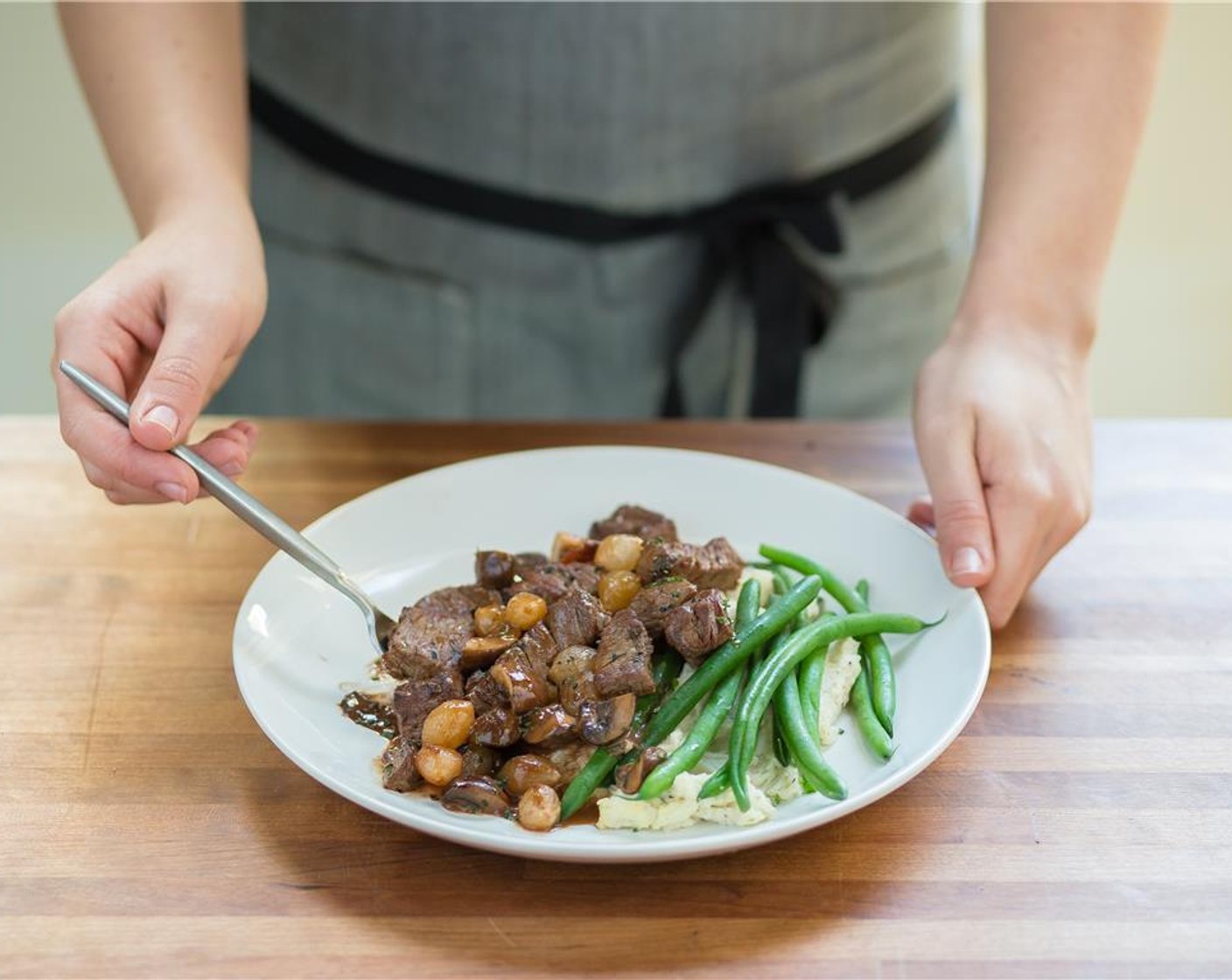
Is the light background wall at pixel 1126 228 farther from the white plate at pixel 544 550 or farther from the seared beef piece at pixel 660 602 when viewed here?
the seared beef piece at pixel 660 602

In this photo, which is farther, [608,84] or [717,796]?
[608,84]

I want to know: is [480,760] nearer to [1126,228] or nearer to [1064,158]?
[1064,158]

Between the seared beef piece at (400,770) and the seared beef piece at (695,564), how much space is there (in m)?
0.49

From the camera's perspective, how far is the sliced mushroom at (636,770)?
5.24ft

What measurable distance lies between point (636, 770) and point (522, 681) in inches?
8.8

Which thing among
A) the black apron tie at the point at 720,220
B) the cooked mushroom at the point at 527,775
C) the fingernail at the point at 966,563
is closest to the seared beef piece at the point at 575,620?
the cooked mushroom at the point at 527,775

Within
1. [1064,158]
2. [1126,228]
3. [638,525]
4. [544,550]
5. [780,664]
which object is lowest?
[1126,228]

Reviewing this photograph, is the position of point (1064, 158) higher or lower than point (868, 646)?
higher

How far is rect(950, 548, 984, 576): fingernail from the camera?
1915 millimetres

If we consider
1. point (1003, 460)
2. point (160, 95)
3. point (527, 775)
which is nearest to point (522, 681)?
point (527, 775)

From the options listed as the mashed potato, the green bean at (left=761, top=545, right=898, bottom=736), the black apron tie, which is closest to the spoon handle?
the mashed potato

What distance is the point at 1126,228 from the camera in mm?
5809

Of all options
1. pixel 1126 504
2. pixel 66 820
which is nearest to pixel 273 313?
pixel 66 820

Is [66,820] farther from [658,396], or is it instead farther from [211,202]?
[658,396]
